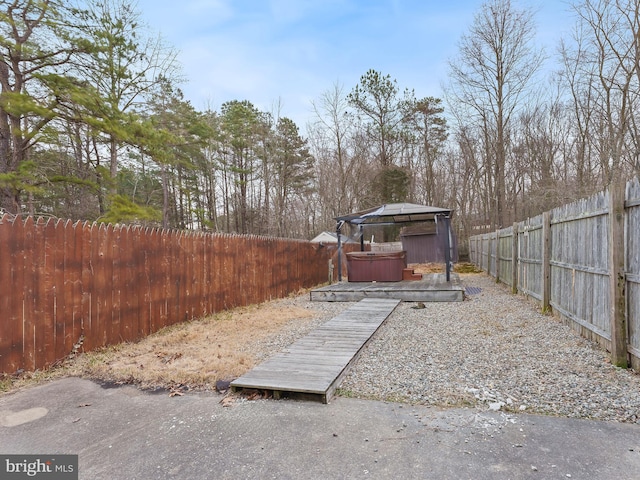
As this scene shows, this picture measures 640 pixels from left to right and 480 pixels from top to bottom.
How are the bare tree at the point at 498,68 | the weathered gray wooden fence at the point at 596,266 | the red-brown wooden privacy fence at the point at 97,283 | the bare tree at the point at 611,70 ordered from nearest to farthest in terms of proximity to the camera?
the weathered gray wooden fence at the point at 596,266
the red-brown wooden privacy fence at the point at 97,283
the bare tree at the point at 611,70
the bare tree at the point at 498,68

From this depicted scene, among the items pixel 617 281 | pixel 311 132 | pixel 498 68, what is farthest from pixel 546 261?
pixel 311 132

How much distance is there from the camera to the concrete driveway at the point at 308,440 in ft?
6.39

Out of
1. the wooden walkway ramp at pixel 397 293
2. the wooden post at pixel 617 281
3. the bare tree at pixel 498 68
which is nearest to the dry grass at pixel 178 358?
the wooden walkway ramp at pixel 397 293

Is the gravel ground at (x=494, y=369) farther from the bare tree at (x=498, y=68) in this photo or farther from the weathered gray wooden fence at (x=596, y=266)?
the bare tree at (x=498, y=68)

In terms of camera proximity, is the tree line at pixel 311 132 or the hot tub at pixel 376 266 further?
the hot tub at pixel 376 266

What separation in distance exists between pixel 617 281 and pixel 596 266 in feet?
2.03

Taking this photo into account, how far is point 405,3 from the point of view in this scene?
31.1ft

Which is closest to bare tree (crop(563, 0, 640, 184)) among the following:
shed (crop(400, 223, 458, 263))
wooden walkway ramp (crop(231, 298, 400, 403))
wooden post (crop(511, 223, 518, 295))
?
wooden post (crop(511, 223, 518, 295))

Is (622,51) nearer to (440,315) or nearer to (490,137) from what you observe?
(490,137)

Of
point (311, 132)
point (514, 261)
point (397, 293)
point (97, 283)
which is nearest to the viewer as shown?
point (97, 283)

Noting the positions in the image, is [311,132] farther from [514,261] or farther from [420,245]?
[514,261]

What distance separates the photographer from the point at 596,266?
3.98 m

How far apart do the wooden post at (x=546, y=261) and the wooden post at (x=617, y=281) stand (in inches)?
94.7

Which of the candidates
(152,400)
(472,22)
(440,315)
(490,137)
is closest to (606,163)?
(490,137)
